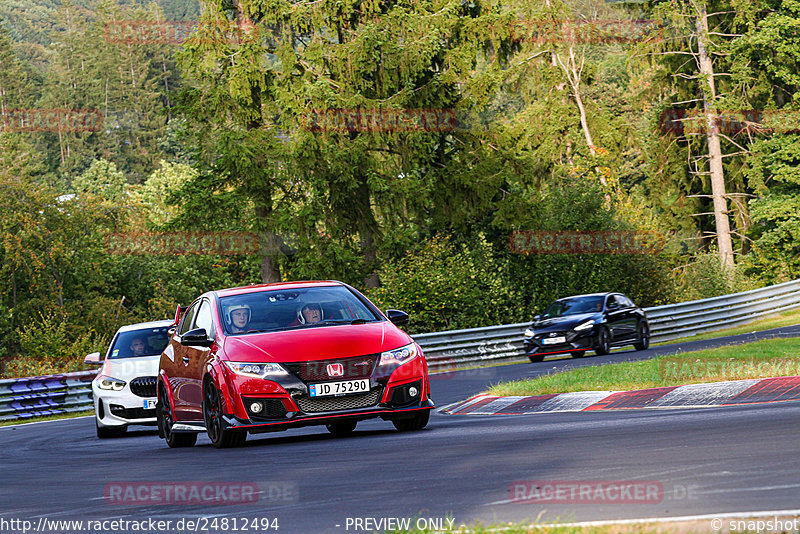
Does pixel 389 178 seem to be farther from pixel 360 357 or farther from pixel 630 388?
pixel 360 357

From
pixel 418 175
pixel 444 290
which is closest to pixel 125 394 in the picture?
pixel 444 290

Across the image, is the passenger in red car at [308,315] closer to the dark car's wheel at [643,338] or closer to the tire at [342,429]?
the tire at [342,429]

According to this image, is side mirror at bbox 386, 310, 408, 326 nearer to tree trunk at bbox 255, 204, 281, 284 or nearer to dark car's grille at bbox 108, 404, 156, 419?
dark car's grille at bbox 108, 404, 156, 419

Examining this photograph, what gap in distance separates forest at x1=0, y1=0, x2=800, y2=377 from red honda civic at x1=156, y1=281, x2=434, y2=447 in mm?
22746

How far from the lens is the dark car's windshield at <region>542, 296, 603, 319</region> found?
32656mm

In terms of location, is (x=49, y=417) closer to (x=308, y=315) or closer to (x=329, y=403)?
(x=308, y=315)

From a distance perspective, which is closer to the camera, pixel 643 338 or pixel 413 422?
pixel 413 422

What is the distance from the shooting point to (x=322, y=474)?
31.3ft

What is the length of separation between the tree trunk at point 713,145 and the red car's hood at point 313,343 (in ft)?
147

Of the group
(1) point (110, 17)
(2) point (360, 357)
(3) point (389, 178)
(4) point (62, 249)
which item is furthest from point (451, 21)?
(1) point (110, 17)

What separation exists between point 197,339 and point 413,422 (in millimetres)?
2486

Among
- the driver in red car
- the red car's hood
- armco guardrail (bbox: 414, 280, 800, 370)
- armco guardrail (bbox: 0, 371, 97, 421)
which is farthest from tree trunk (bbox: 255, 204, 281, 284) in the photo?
the red car's hood

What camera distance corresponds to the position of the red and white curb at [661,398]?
44.9 feet

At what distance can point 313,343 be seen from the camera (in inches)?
482
